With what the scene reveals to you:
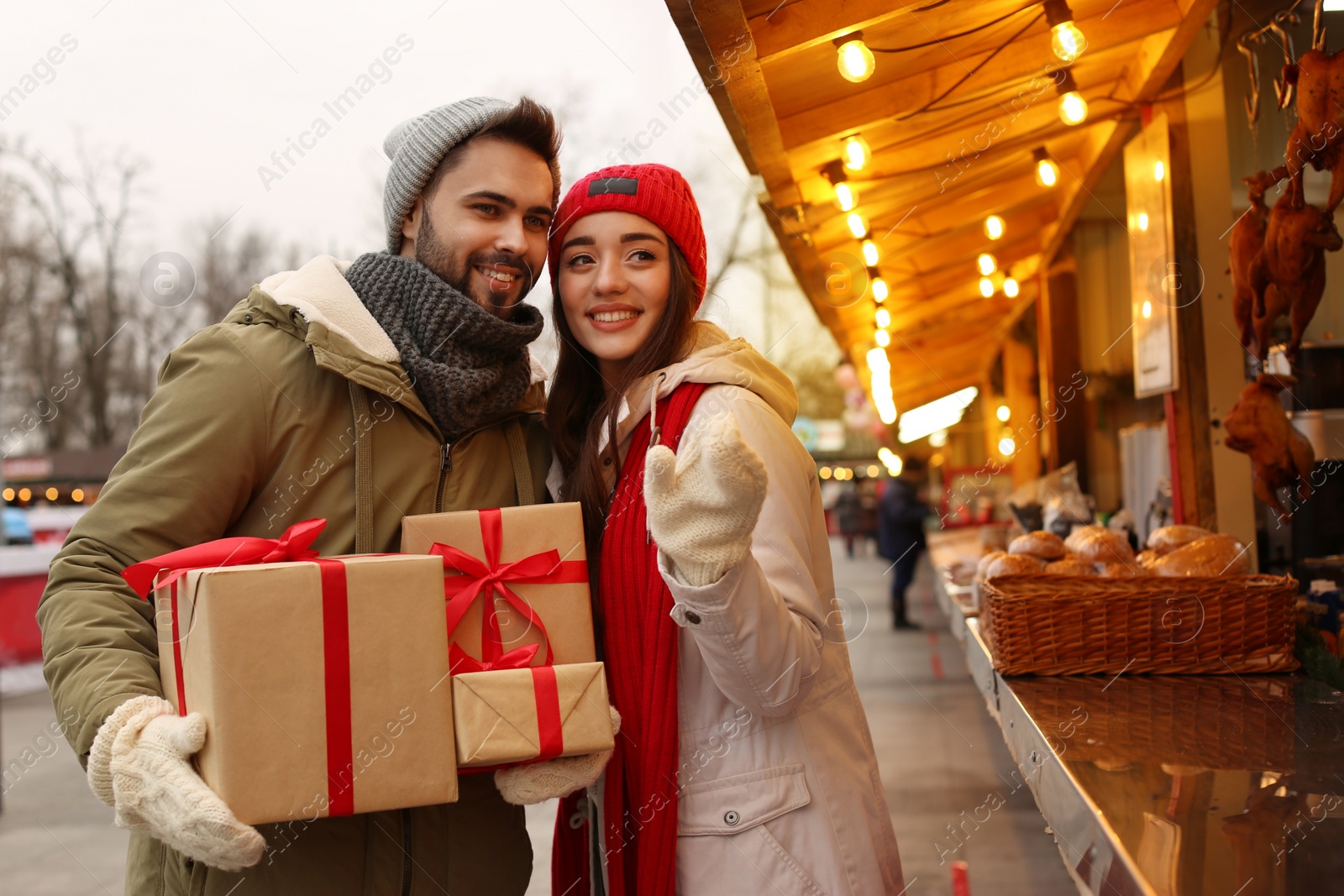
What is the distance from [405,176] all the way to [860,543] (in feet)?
98.0

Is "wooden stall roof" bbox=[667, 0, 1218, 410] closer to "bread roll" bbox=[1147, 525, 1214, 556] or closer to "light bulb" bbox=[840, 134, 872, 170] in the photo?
"light bulb" bbox=[840, 134, 872, 170]

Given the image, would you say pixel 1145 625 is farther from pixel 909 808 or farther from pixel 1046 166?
pixel 1046 166

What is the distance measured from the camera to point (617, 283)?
2.02 m

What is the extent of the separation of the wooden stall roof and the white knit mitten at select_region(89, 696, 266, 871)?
1776 millimetres

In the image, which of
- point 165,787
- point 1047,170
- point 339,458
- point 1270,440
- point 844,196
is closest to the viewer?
point 165,787

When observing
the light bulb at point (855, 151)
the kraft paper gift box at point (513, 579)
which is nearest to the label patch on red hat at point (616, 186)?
the kraft paper gift box at point (513, 579)

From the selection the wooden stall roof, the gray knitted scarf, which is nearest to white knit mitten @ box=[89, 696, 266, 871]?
the gray knitted scarf

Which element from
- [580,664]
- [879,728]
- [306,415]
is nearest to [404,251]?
[306,415]

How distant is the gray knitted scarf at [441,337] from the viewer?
73.4 inches

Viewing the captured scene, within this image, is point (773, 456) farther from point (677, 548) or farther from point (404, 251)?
point (404, 251)

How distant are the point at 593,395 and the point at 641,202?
43 centimetres

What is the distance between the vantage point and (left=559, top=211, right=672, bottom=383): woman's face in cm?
203

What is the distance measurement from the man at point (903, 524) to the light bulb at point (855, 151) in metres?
8.16

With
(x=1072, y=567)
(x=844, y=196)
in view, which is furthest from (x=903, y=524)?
(x=1072, y=567)
